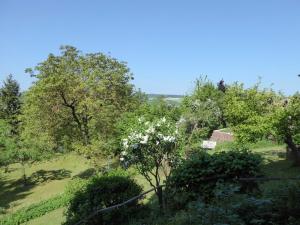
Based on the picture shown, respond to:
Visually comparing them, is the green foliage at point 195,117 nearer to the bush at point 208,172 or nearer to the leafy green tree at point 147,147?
the leafy green tree at point 147,147

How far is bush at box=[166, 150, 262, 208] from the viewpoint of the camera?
980 cm

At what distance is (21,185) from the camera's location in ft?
118

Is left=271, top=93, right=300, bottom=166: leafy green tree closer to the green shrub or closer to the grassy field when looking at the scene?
the grassy field

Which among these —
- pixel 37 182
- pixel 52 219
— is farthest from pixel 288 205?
pixel 37 182

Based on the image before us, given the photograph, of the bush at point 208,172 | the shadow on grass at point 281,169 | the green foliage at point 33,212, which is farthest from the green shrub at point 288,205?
the green foliage at point 33,212

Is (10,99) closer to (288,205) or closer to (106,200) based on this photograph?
(106,200)

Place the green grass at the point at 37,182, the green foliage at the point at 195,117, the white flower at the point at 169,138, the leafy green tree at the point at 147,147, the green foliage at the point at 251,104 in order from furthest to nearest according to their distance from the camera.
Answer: the green grass at the point at 37,182
the green foliage at the point at 195,117
the green foliage at the point at 251,104
the white flower at the point at 169,138
the leafy green tree at the point at 147,147

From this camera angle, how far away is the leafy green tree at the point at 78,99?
92.8 feet

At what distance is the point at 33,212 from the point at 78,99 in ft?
29.6

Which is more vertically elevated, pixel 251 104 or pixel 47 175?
pixel 251 104

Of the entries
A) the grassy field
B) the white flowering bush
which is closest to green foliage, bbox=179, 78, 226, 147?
the grassy field

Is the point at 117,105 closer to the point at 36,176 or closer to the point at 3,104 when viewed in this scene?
the point at 36,176

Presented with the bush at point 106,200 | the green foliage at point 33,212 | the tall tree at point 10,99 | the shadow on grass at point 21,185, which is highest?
the tall tree at point 10,99

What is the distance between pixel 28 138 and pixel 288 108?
23.6 m
